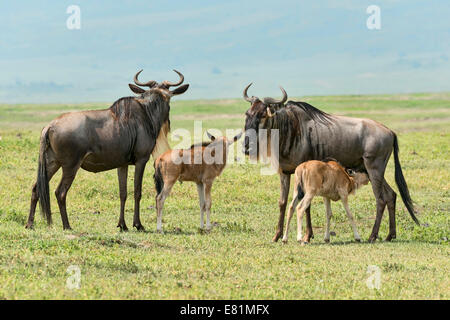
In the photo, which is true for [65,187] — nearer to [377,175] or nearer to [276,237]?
[276,237]

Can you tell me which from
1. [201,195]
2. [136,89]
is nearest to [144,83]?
[136,89]

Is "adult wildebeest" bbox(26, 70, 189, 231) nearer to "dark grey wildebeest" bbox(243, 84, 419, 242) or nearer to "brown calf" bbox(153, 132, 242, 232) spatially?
"brown calf" bbox(153, 132, 242, 232)

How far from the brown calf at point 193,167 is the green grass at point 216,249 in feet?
2.34

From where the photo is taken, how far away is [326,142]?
13945mm

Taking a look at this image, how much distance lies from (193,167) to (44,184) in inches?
114

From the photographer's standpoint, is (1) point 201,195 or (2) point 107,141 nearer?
(2) point 107,141

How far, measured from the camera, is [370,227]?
15.4 m

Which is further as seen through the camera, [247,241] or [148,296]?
[247,241]

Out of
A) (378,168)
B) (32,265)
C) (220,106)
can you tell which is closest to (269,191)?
(378,168)

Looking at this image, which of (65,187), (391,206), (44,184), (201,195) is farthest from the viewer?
(201,195)

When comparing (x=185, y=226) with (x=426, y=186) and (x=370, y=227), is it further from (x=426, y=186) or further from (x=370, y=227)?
(x=426, y=186)

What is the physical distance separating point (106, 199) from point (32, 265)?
9.16m

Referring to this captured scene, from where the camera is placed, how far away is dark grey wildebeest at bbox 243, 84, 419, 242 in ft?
44.2
